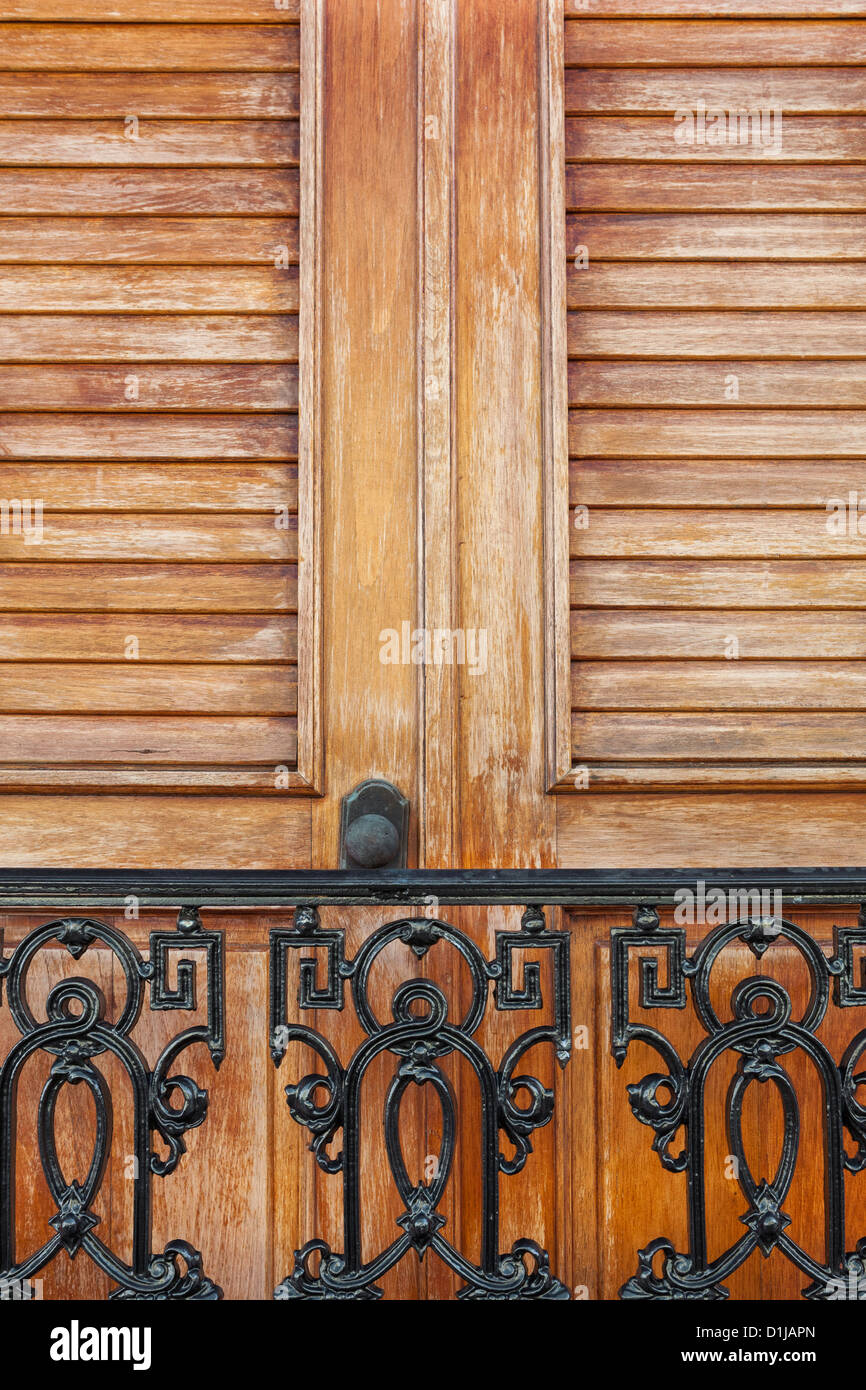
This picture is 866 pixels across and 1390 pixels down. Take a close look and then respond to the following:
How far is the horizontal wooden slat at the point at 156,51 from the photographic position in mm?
1848

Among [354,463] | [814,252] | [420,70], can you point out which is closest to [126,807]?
[354,463]

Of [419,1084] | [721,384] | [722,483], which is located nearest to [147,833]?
[419,1084]

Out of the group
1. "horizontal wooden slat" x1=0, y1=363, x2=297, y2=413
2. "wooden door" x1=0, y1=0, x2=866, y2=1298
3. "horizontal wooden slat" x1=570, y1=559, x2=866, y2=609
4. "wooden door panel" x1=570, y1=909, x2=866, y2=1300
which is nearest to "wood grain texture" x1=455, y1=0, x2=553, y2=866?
"wooden door" x1=0, y1=0, x2=866, y2=1298

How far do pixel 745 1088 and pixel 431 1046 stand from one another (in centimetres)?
46

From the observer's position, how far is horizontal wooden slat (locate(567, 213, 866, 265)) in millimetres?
1845

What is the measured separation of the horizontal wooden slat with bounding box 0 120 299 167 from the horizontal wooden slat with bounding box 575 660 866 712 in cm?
112

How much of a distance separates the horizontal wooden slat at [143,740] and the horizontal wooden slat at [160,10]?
4.19 ft

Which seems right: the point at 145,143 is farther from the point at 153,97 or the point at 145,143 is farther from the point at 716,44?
the point at 716,44

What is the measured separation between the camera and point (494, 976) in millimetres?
1461

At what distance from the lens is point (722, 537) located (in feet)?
6.00

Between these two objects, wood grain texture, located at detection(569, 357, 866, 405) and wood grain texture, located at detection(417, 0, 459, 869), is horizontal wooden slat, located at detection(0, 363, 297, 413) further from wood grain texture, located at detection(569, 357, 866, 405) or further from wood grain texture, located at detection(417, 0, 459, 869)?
wood grain texture, located at detection(417, 0, 459, 869)

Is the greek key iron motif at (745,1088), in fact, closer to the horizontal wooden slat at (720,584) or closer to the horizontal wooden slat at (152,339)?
the horizontal wooden slat at (720,584)

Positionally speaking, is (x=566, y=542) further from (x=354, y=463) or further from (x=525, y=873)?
(x=525, y=873)

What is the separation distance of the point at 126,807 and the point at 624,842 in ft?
2.93
